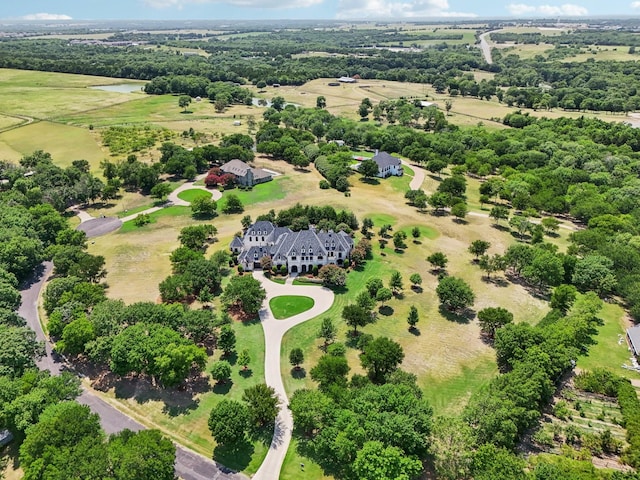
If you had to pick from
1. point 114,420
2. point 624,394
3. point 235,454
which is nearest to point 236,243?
point 114,420

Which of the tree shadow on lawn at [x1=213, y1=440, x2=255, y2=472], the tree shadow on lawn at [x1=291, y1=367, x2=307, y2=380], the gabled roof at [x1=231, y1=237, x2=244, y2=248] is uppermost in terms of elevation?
the gabled roof at [x1=231, y1=237, x2=244, y2=248]

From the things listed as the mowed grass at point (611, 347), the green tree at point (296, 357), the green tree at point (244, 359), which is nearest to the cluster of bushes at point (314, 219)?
the green tree at point (296, 357)

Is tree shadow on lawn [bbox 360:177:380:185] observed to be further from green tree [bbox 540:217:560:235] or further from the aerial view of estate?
green tree [bbox 540:217:560:235]

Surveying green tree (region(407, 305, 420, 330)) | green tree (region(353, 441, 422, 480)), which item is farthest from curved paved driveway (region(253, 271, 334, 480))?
green tree (region(407, 305, 420, 330))

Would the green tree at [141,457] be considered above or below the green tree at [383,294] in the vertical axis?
above

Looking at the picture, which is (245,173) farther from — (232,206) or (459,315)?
(459,315)

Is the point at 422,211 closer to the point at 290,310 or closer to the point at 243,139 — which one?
the point at 290,310

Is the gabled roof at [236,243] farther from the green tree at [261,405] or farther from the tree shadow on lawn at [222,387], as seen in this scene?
the green tree at [261,405]
